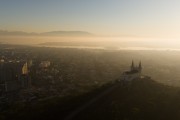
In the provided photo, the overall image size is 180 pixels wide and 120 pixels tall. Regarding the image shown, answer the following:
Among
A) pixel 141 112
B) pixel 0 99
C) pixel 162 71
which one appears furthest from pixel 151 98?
pixel 162 71

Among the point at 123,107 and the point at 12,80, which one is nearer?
the point at 123,107

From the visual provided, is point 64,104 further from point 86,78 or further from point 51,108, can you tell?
point 86,78

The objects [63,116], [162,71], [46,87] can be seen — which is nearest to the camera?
[63,116]

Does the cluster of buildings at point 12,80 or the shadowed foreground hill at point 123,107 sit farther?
the cluster of buildings at point 12,80

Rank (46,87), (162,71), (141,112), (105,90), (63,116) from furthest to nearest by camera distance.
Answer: (162,71) → (46,87) → (105,90) → (141,112) → (63,116)

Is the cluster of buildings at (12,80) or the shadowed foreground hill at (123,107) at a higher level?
the shadowed foreground hill at (123,107)

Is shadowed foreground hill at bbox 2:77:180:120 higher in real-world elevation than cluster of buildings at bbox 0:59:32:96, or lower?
higher

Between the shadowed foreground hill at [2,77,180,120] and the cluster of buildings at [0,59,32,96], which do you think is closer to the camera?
the shadowed foreground hill at [2,77,180,120]

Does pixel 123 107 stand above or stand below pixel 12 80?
above
